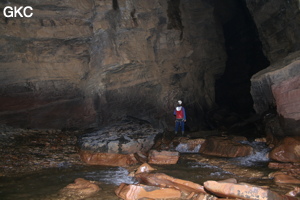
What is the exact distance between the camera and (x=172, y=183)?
3.52m

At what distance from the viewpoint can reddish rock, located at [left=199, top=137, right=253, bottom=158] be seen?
19.2 ft

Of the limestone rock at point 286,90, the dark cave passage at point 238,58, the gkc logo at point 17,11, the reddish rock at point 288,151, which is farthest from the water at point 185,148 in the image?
the dark cave passage at point 238,58

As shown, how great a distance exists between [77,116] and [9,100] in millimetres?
2592

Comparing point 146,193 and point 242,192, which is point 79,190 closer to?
point 146,193

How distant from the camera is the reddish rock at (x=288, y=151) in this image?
508cm

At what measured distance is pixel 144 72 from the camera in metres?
10.0

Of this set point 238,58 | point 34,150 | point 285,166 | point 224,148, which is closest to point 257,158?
point 224,148

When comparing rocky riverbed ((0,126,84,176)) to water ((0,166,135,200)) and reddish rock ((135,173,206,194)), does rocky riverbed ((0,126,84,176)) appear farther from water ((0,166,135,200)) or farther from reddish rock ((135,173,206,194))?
reddish rock ((135,173,206,194))

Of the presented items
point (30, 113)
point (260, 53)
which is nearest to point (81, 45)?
point (30, 113)

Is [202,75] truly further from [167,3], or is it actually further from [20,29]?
[20,29]

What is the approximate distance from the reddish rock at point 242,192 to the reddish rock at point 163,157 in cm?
237

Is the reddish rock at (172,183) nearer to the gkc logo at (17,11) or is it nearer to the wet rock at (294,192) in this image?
the wet rock at (294,192)

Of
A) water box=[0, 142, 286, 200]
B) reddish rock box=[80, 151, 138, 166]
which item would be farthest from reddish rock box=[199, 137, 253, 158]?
reddish rock box=[80, 151, 138, 166]

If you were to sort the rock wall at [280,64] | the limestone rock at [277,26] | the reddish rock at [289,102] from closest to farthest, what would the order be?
the reddish rock at [289,102] < the rock wall at [280,64] < the limestone rock at [277,26]
